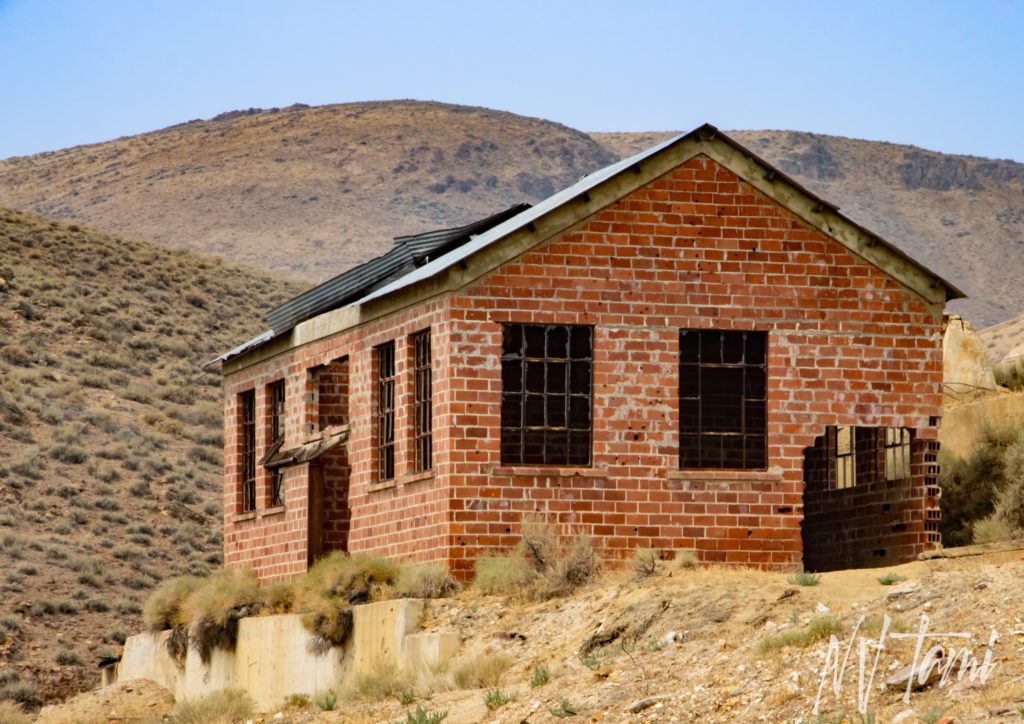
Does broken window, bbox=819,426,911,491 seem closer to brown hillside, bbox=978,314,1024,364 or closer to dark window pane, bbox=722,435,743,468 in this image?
dark window pane, bbox=722,435,743,468

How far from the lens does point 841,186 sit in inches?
6009

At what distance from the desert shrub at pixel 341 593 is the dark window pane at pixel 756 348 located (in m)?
4.98

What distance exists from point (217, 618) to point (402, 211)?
360 feet

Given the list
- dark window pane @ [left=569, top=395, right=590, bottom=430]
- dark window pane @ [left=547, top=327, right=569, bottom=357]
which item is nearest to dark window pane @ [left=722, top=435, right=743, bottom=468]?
dark window pane @ [left=569, top=395, right=590, bottom=430]

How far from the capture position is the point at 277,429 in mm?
27703

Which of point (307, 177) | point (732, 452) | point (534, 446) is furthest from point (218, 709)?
point (307, 177)

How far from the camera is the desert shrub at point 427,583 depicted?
69.4 ft

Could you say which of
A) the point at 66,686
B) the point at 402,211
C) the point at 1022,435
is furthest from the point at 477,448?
the point at 402,211

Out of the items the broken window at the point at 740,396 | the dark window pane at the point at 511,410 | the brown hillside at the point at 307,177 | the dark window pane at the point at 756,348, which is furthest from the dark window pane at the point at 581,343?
the brown hillside at the point at 307,177

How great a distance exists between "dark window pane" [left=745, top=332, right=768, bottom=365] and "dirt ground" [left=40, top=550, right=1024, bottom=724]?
3532 mm

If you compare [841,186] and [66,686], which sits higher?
[841,186]

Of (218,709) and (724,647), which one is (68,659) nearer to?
(218,709)

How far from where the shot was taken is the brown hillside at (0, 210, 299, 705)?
3975 centimetres

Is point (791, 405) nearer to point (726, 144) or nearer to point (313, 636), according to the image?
point (726, 144)
